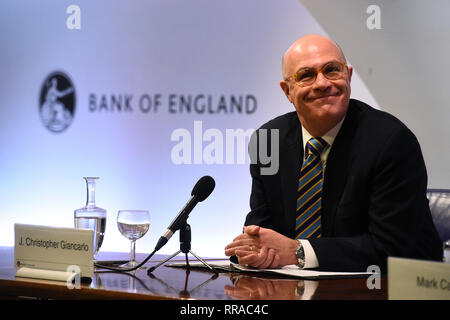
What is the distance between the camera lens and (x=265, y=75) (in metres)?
4.20

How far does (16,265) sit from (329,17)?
10.1 feet

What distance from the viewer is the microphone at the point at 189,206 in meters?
1.71

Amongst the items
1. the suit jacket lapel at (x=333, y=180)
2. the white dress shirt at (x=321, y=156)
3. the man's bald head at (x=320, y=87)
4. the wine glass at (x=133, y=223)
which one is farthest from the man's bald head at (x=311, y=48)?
the wine glass at (x=133, y=223)

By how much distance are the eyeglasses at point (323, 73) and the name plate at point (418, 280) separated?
3.95 feet

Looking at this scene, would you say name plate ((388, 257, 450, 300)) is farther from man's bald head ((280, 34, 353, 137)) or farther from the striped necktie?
man's bald head ((280, 34, 353, 137))

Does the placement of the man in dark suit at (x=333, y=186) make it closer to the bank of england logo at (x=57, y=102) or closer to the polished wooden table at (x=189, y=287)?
the polished wooden table at (x=189, y=287)

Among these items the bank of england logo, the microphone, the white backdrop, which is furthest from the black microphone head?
the bank of england logo

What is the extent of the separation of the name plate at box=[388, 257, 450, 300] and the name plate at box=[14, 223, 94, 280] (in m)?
0.81

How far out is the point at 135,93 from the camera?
4.45m

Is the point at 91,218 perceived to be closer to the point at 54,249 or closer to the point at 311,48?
the point at 54,249

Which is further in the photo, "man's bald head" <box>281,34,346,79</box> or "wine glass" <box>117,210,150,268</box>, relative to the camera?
"man's bald head" <box>281,34,346,79</box>

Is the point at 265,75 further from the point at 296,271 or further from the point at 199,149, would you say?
the point at 296,271

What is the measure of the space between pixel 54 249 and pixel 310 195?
944mm

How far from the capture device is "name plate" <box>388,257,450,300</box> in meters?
1.03
